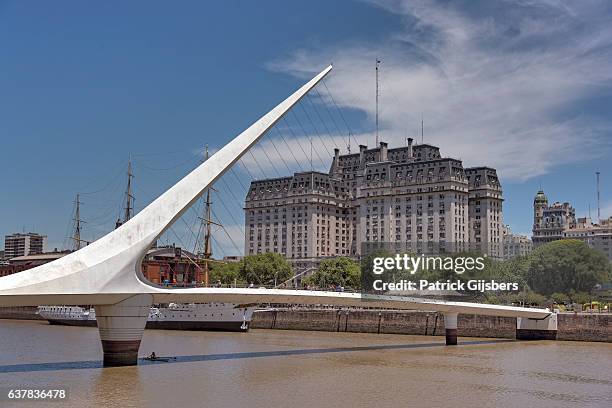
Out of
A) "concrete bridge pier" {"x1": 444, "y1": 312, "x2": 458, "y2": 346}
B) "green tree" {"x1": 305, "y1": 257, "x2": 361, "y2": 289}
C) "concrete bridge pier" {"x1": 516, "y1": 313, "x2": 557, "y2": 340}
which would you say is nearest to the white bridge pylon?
"concrete bridge pier" {"x1": 444, "y1": 312, "x2": 458, "y2": 346}

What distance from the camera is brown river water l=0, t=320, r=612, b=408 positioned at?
2208 centimetres

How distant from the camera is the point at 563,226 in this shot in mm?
170875

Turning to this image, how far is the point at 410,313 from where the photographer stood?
53.7 m

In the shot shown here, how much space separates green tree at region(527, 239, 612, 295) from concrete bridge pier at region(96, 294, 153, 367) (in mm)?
42189

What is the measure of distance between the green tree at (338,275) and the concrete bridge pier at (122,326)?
5258 cm

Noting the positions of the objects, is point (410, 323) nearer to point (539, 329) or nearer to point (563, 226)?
point (539, 329)

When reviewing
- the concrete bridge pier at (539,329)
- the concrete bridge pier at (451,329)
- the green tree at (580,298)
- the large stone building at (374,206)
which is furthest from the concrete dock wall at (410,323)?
the large stone building at (374,206)

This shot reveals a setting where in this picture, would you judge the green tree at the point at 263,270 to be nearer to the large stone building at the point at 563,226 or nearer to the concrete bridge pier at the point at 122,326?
the concrete bridge pier at the point at 122,326

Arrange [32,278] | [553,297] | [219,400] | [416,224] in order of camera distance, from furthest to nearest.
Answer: [416,224], [553,297], [32,278], [219,400]

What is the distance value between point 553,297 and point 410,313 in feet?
43.2

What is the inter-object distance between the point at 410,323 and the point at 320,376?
26.9 meters

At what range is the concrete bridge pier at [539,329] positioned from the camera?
151 feet

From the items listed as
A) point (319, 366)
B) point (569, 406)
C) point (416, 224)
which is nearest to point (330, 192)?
point (416, 224)

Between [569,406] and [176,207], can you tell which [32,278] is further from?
[569,406]
